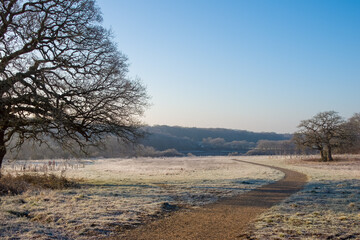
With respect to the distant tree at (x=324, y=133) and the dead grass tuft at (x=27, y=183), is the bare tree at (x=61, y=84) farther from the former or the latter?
the distant tree at (x=324, y=133)

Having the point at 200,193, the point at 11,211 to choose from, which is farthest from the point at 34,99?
the point at 200,193

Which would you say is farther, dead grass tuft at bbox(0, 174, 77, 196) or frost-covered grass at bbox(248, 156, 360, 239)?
dead grass tuft at bbox(0, 174, 77, 196)

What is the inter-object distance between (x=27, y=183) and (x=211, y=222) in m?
11.7

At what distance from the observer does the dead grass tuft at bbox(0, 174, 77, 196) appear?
579 inches

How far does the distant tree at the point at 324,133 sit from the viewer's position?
155 feet

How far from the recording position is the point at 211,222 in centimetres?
1000

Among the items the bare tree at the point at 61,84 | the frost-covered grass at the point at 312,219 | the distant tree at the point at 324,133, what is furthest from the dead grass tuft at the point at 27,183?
the distant tree at the point at 324,133

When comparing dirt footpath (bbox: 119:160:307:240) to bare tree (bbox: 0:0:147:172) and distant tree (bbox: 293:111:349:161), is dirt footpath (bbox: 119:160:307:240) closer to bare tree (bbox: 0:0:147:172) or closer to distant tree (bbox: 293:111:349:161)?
bare tree (bbox: 0:0:147:172)

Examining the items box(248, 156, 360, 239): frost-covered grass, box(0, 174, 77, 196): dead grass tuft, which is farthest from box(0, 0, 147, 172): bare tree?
box(248, 156, 360, 239): frost-covered grass

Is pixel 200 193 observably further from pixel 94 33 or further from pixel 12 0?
pixel 12 0

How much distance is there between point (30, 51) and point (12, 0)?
270 cm

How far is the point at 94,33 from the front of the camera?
17.5 meters

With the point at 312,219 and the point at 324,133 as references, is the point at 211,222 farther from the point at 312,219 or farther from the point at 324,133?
the point at 324,133

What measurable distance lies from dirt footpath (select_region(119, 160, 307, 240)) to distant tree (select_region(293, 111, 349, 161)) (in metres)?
37.5
